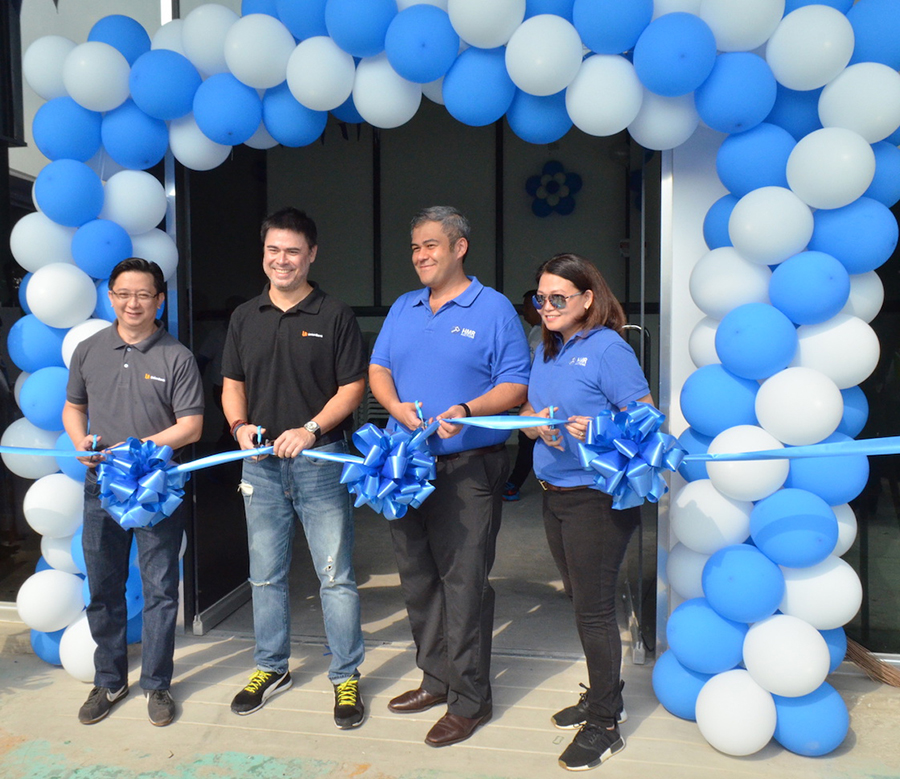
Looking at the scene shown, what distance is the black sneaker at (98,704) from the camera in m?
2.85

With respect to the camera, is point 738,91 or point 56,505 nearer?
point 738,91

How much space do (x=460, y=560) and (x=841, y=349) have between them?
1.40 metres

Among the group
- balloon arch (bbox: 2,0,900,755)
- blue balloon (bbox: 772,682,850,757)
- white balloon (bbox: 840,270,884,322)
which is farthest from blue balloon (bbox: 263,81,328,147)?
blue balloon (bbox: 772,682,850,757)

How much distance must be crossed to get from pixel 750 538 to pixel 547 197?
686 cm

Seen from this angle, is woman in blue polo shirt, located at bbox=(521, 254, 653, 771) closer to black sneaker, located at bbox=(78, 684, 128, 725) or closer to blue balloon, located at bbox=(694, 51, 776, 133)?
blue balloon, located at bbox=(694, 51, 776, 133)

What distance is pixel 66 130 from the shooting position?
3.10m

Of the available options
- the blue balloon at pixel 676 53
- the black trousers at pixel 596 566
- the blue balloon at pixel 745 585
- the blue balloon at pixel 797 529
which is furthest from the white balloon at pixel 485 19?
the blue balloon at pixel 745 585

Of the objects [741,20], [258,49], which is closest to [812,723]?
[741,20]

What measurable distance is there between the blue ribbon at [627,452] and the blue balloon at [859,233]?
0.85 metres

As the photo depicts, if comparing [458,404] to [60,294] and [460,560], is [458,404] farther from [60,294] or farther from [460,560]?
[60,294]

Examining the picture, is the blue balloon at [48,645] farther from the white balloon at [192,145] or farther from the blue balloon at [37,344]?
the white balloon at [192,145]

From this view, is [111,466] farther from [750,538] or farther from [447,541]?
[750,538]

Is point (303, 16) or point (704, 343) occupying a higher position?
point (303, 16)

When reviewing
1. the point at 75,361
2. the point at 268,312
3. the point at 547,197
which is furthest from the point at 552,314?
the point at 547,197
